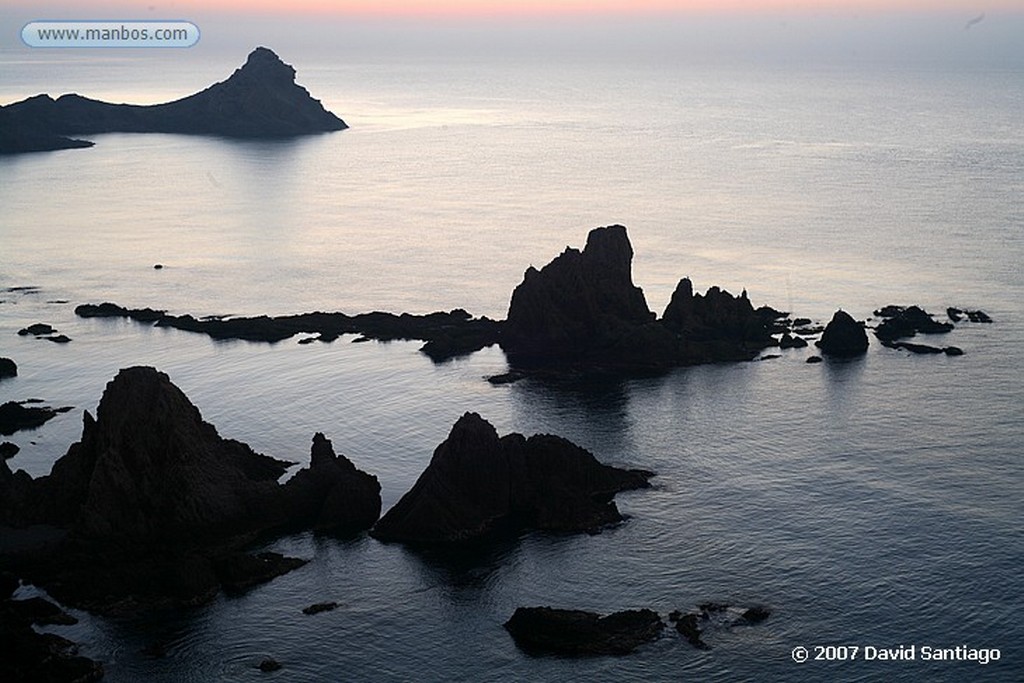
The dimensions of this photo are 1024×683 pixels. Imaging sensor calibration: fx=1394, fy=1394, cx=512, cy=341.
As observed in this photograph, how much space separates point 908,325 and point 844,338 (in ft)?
39.3

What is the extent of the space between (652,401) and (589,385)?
7.40m

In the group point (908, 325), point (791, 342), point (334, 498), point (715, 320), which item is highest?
point (715, 320)

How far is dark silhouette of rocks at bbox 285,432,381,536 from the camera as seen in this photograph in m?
95.6

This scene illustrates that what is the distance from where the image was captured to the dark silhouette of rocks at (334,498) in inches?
3765

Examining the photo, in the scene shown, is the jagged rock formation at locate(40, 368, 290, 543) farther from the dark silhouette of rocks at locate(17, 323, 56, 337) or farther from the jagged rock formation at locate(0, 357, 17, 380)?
the dark silhouette of rocks at locate(17, 323, 56, 337)

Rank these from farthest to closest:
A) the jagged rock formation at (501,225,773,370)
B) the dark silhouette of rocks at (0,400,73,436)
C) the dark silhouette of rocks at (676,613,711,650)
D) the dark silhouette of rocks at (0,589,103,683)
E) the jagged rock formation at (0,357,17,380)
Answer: the jagged rock formation at (501,225,773,370)
the jagged rock formation at (0,357,17,380)
the dark silhouette of rocks at (0,400,73,436)
the dark silhouette of rocks at (676,613,711,650)
the dark silhouette of rocks at (0,589,103,683)

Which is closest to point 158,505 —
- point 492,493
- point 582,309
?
point 492,493

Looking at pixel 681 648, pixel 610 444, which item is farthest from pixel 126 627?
pixel 610 444

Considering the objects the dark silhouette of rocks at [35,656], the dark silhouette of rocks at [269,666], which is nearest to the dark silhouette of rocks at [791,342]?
the dark silhouette of rocks at [269,666]

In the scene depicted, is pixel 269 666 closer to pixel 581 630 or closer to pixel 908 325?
pixel 581 630

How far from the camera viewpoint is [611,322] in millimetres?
141250

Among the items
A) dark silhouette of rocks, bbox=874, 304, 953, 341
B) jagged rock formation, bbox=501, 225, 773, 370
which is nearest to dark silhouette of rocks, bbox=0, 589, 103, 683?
jagged rock formation, bbox=501, 225, 773, 370

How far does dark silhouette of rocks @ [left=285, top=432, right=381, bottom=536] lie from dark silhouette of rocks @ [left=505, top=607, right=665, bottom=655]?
19512 millimetres

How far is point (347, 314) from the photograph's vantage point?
6373 inches
